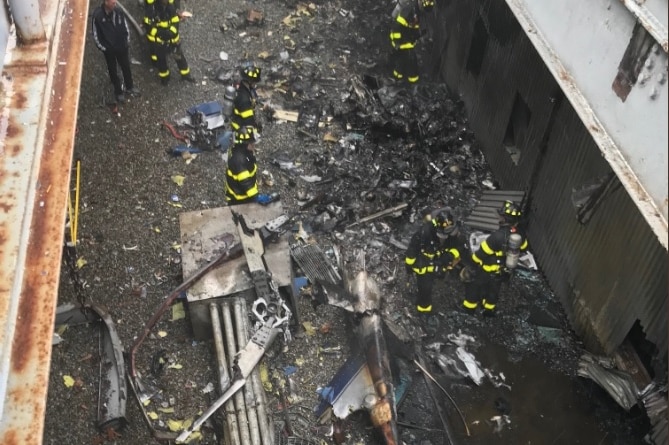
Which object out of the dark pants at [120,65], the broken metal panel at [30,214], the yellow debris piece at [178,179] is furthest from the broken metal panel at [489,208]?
the dark pants at [120,65]

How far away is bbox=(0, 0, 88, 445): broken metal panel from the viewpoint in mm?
2801

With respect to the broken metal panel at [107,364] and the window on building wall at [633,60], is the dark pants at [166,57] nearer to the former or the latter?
the broken metal panel at [107,364]

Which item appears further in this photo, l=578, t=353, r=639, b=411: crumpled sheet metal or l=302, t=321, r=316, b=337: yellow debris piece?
l=302, t=321, r=316, b=337: yellow debris piece

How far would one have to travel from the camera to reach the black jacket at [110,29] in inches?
365

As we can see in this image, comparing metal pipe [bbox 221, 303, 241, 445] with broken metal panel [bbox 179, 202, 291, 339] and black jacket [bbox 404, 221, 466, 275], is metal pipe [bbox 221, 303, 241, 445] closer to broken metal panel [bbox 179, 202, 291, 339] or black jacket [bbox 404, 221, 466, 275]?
broken metal panel [bbox 179, 202, 291, 339]

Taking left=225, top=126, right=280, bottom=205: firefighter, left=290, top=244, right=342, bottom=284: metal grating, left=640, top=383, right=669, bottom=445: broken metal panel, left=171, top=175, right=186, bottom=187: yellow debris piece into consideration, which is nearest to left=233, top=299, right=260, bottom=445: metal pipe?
left=290, top=244, right=342, bottom=284: metal grating

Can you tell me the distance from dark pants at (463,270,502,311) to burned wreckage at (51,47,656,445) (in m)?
0.36

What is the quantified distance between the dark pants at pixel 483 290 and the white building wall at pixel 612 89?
2691 mm

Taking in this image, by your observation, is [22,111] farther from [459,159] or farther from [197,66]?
[197,66]

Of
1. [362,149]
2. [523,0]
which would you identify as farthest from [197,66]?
[523,0]

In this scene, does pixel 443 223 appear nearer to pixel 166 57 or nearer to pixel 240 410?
pixel 240 410

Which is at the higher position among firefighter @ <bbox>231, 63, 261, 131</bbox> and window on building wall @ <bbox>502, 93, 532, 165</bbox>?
firefighter @ <bbox>231, 63, 261, 131</bbox>

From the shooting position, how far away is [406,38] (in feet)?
36.0

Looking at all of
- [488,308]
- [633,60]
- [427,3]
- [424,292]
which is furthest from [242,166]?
[427,3]
